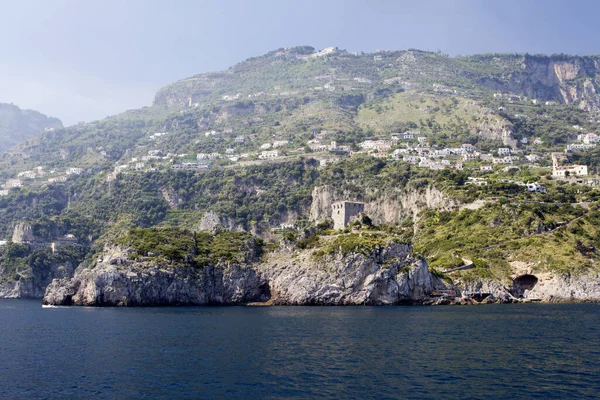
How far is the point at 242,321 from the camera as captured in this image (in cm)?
6519

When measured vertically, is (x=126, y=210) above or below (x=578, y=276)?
above

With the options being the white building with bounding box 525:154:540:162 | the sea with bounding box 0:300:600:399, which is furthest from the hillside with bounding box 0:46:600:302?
the sea with bounding box 0:300:600:399

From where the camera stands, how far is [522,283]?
94250 mm

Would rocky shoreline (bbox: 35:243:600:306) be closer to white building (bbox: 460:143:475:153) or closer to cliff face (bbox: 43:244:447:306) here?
cliff face (bbox: 43:244:447:306)

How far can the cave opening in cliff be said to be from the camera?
9306 centimetres

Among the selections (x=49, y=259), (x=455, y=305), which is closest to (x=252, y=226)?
(x=49, y=259)

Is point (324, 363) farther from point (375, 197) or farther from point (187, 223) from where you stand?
point (187, 223)

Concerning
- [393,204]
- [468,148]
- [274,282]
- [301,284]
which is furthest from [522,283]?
[468,148]

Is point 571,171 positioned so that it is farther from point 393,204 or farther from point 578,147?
point 393,204

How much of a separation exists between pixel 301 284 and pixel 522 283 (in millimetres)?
33877

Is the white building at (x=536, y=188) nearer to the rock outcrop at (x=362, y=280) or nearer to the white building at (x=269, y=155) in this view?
the rock outcrop at (x=362, y=280)

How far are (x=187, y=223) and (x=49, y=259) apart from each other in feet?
100

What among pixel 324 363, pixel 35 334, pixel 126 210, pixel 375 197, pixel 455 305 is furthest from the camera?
pixel 126 210

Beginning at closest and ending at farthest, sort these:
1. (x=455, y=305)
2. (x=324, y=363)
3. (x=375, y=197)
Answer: (x=324, y=363) < (x=455, y=305) < (x=375, y=197)
